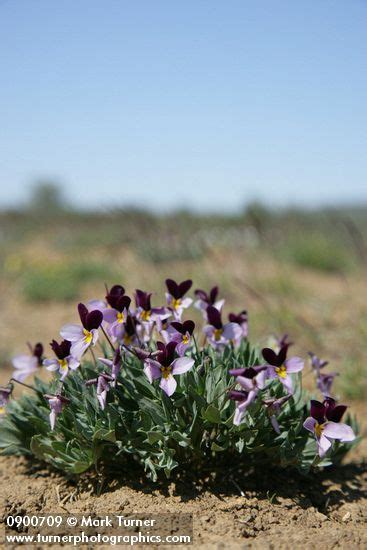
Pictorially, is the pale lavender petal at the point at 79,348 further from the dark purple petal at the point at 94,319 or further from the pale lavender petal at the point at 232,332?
the pale lavender petal at the point at 232,332

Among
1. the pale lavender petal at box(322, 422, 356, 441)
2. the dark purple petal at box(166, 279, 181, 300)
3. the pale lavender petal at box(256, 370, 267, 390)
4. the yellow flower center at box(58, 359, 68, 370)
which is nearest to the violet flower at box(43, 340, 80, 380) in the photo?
the yellow flower center at box(58, 359, 68, 370)

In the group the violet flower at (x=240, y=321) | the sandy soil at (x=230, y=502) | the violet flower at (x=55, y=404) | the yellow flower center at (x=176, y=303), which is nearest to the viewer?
the sandy soil at (x=230, y=502)

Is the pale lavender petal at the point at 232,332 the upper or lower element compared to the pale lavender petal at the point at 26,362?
upper

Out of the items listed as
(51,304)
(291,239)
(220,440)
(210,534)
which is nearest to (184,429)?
(220,440)

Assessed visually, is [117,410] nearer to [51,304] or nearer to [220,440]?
[220,440]

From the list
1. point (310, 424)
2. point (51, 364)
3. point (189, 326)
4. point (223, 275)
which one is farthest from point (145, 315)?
point (223, 275)

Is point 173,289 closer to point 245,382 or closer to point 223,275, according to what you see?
point 245,382

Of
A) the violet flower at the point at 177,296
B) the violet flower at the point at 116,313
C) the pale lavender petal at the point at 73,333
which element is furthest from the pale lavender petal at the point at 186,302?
the pale lavender petal at the point at 73,333

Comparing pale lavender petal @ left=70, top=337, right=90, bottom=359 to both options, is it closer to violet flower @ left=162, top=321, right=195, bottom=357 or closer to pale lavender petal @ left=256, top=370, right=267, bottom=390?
violet flower @ left=162, top=321, right=195, bottom=357
